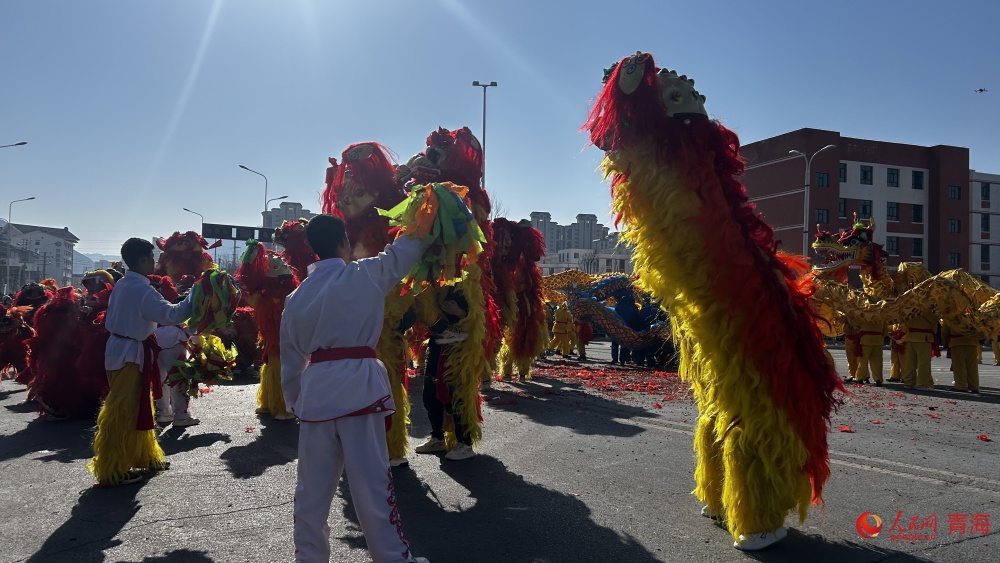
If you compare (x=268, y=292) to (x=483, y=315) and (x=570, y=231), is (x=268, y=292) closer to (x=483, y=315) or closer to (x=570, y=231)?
(x=483, y=315)

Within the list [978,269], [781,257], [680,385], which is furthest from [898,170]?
[781,257]

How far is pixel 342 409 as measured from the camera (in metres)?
3.18

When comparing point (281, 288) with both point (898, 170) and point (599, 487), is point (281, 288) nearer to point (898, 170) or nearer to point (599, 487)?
point (599, 487)

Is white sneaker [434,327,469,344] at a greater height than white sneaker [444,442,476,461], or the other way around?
white sneaker [434,327,469,344]

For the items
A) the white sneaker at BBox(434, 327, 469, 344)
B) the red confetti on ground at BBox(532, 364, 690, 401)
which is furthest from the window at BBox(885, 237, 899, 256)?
the white sneaker at BBox(434, 327, 469, 344)

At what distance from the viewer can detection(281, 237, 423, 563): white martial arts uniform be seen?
3158 millimetres

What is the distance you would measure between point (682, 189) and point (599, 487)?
2324 mm

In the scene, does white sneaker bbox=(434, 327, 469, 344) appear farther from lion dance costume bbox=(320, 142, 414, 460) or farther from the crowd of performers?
lion dance costume bbox=(320, 142, 414, 460)

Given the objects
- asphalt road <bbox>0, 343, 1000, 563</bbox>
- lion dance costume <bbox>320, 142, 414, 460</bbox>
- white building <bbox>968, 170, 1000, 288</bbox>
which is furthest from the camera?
white building <bbox>968, 170, 1000, 288</bbox>

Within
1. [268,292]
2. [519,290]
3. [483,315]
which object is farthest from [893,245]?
[483,315]

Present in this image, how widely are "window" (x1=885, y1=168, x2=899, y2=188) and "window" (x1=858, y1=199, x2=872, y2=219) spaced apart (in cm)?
219

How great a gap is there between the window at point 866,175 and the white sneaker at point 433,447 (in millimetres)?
45154

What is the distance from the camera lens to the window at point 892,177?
4484 centimetres

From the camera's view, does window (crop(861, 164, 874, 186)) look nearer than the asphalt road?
No
